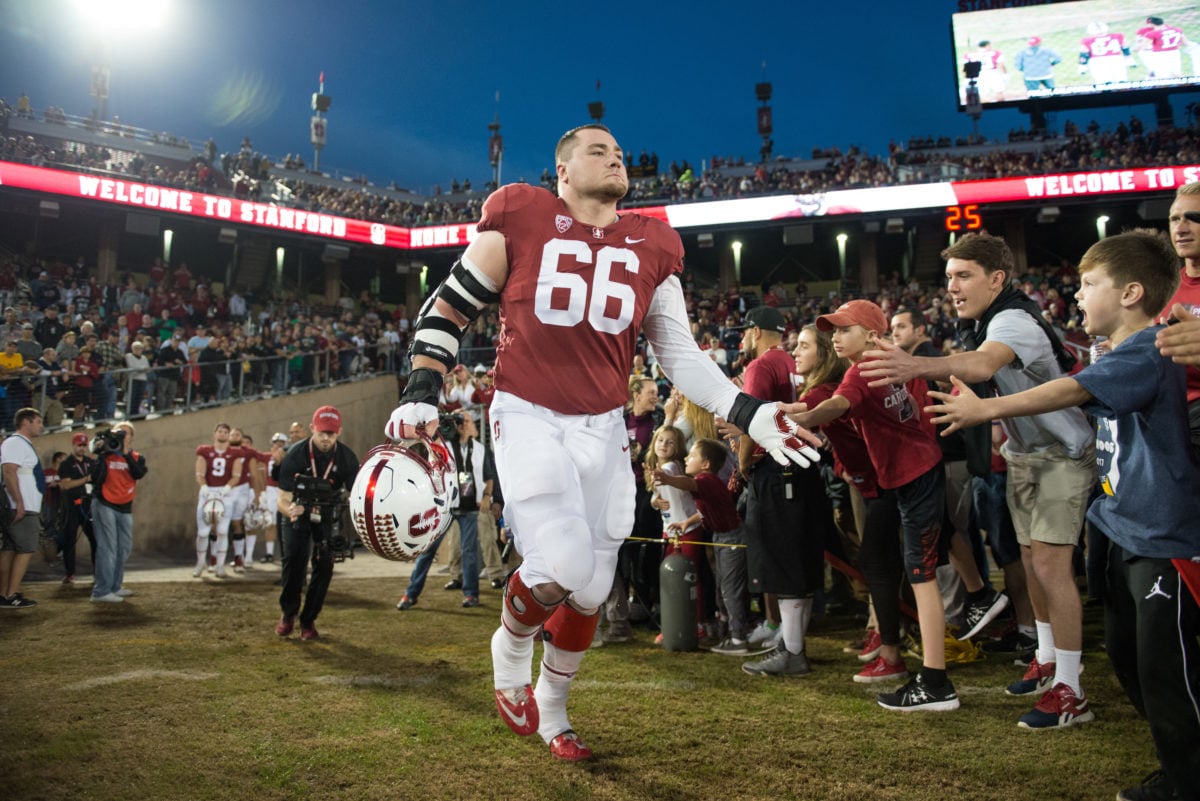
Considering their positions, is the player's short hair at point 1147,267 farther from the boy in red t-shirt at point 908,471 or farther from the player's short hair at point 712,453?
the player's short hair at point 712,453

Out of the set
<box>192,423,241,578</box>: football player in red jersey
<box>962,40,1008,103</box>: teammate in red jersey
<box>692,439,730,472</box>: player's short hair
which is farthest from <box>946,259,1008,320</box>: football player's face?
<box>962,40,1008,103</box>: teammate in red jersey

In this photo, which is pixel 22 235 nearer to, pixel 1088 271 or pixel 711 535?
pixel 711 535

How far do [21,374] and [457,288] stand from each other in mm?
14015

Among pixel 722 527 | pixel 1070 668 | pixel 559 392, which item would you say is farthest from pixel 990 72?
pixel 559 392

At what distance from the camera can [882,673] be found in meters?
4.79

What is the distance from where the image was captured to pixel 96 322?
21.1 m

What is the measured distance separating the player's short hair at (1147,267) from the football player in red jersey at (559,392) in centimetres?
130

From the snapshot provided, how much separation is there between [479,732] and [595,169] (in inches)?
109

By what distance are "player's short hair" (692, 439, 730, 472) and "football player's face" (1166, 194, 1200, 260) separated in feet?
10.9

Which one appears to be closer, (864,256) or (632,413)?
(632,413)

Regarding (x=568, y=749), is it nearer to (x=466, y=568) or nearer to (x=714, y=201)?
(x=466, y=568)

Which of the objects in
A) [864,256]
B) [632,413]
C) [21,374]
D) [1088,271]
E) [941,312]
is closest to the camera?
[1088,271]

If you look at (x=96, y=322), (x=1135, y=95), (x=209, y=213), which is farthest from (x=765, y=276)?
Answer: (x=96, y=322)

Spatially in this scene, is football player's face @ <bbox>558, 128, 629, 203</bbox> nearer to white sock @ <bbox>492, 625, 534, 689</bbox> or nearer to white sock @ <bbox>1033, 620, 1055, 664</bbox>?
white sock @ <bbox>492, 625, 534, 689</bbox>
